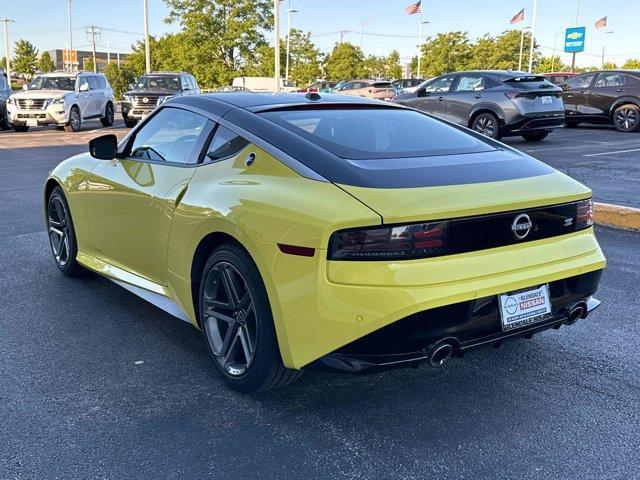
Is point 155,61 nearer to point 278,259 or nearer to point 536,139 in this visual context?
point 536,139

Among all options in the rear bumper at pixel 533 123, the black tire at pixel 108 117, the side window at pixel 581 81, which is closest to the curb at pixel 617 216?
the rear bumper at pixel 533 123

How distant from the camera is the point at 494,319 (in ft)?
9.29

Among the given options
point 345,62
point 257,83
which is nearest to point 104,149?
point 257,83

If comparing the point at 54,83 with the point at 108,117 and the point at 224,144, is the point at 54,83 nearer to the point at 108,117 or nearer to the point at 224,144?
the point at 108,117

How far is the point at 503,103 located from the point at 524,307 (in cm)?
1234

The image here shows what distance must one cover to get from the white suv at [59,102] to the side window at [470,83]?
40.9 feet

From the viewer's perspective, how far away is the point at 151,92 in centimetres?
2267

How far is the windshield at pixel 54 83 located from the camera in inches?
Result: 861

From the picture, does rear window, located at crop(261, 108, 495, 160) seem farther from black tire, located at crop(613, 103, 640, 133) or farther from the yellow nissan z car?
black tire, located at crop(613, 103, 640, 133)

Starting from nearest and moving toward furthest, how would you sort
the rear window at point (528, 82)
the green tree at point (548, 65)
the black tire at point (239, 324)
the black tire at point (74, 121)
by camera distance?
1. the black tire at point (239, 324)
2. the rear window at point (528, 82)
3. the black tire at point (74, 121)
4. the green tree at point (548, 65)

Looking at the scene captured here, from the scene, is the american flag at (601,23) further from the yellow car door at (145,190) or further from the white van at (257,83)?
the yellow car door at (145,190)

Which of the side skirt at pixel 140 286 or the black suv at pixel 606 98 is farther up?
the black suv at pixel 606 98

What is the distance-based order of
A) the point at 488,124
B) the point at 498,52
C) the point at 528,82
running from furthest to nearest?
1. the point at 498,52
2. the point at 488,124
3. the point at 528,82

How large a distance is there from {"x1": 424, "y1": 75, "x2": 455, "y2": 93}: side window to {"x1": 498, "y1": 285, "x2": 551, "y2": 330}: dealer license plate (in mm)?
13436
